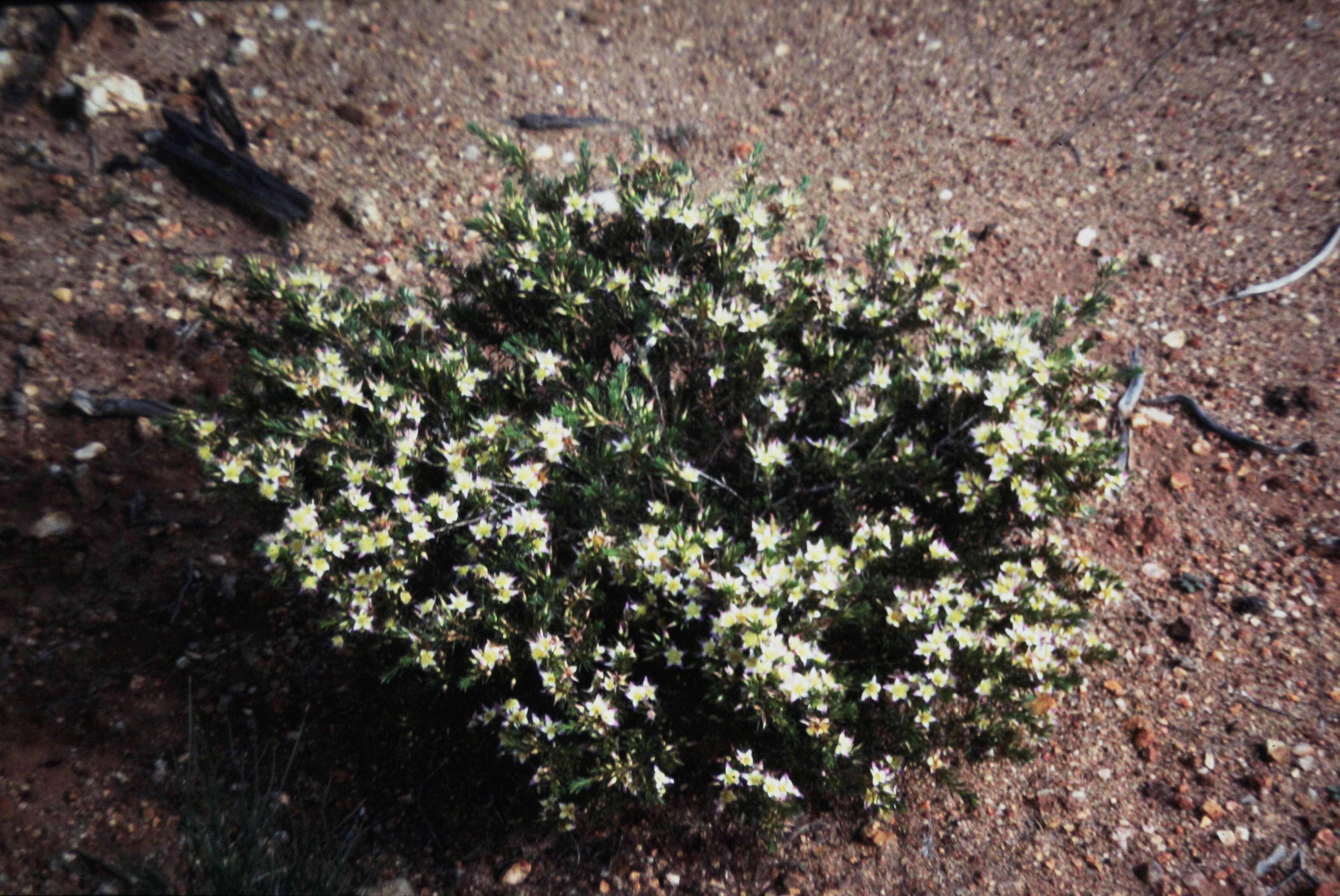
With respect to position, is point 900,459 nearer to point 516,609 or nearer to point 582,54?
point 516,609

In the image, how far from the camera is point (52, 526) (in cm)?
326

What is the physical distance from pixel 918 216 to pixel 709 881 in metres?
3.48

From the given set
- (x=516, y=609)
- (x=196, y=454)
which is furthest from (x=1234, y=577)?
(x=196, y=454)

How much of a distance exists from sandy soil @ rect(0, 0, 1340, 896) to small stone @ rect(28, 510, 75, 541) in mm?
38

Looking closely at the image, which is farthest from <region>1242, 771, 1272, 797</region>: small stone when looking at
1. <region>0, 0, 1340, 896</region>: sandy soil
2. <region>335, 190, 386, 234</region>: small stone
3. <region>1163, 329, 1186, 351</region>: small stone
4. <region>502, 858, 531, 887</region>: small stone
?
<region>335, 190, 386, 234</region>: small stone

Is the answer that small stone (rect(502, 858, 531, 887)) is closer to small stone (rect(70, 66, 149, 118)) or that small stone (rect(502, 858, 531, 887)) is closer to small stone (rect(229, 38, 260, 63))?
small stone (rect(70, 66, 149, 118))

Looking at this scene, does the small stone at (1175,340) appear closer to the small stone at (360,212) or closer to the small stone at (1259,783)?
the small stone at (1259,783)

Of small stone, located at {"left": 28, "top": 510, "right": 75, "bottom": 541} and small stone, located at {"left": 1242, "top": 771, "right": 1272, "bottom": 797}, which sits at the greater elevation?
small stone, located at {"left": 1242, "top": 771, "right": 1272, "bottom": 797}

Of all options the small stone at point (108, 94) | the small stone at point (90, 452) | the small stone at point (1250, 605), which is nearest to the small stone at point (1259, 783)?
the small stone at point (1250, 605)

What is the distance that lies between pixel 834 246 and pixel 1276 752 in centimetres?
289

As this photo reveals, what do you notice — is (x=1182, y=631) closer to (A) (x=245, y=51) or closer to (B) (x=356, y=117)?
(B) (x=356, y=117)

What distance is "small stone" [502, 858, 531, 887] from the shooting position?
263cm

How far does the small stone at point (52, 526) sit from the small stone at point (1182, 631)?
400cm

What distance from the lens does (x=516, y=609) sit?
2420 mm
